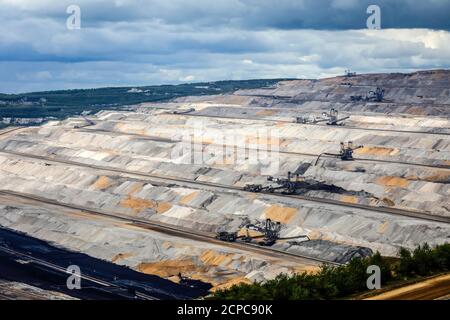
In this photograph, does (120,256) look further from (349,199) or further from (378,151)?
(378,151)

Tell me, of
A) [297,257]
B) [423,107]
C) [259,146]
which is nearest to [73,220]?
[297,257]

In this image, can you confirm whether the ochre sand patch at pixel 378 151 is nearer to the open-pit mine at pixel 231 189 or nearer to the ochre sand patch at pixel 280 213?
the open-pit mine at pixel 231 189

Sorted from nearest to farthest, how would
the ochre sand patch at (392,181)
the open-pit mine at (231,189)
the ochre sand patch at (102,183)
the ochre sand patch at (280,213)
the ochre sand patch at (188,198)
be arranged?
the open-pit mine at (231,189)
the ochre sand patch at (280,213)
the ochre sand patch at (188,198)
the ochre sand patch at (392,181)
the ochre sand patch at (102,183)

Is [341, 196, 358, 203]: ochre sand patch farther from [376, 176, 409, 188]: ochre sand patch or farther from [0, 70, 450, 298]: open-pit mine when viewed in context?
[376, 176, 409, 188]: ochre sand patch

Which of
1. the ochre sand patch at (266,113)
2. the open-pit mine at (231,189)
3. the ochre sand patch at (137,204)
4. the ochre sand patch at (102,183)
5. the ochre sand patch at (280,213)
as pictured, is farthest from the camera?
the ochre sand patch at (266,113)

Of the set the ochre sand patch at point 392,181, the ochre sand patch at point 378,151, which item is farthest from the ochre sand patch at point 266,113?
the ochre sand patch at point 392,181
